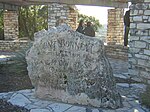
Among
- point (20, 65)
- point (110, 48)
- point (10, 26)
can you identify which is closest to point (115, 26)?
point (110, 48)

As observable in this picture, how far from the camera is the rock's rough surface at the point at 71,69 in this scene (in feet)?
15.1

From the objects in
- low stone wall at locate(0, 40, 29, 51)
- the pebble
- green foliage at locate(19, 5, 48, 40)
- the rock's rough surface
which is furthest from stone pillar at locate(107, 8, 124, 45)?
the rock's rough surface

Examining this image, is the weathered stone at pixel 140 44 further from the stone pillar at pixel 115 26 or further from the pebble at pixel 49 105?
the stone pillar at pixel 115 26

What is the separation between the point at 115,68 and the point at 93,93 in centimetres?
419

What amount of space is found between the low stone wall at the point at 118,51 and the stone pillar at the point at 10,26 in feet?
15.7

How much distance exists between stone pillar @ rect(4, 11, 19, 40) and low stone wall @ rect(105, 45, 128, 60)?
4776 mm

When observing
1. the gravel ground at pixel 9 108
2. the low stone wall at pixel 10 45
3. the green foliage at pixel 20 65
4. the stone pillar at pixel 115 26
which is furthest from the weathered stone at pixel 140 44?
the low stone wall at pixel 10 45

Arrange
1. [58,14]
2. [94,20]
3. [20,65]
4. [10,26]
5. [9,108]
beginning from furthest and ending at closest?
[94,20], [10,26], [58,14], [20,65], [9,108]

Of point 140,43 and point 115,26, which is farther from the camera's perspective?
point 115,26

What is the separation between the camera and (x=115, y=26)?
11.7 metres

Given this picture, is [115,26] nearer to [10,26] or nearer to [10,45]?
[10,45]

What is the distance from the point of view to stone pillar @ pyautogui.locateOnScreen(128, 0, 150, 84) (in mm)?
6801

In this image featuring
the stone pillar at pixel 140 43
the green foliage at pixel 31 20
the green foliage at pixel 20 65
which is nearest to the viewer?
the stone pillar at pixel 140 43

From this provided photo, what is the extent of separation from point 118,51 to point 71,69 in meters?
6.01
